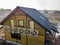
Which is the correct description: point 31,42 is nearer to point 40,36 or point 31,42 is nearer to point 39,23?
point 40,36

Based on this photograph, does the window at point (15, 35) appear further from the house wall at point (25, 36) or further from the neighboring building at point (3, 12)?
the neighboring building at point (3, 12)

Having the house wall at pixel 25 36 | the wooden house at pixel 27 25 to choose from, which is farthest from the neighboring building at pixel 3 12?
the house wall at pixel 25 36

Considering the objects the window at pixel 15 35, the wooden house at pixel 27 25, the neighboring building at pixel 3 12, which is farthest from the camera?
the neighboring building at pixel 3 12

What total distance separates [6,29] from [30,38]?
152 cm

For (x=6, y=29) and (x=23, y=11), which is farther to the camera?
(x=6, y=29)

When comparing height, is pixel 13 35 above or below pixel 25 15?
below

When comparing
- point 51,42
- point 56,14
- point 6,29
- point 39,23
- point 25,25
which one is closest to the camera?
point 39,23

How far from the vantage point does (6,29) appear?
19.6 ft

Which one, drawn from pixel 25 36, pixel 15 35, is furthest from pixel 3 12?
pixel 25 36

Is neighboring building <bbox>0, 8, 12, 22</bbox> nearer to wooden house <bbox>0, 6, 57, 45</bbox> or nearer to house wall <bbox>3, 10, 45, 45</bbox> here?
wooden house <bbox>0, 6, 57, 45</bbox>

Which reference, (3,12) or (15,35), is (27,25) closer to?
(15,35)

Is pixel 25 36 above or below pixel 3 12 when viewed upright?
below

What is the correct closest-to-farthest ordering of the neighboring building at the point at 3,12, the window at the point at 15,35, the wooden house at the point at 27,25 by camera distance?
the wooden house at the point at 27,25, the window at the point at 15,35, the neighboring building at the point at 3,12

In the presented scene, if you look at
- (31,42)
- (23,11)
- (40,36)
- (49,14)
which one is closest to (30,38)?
(31,42)
